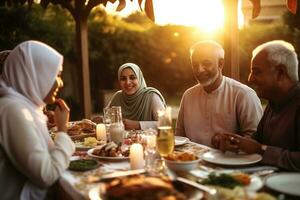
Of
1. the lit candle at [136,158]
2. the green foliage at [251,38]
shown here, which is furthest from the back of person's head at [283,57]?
the green foliage at [251,38]

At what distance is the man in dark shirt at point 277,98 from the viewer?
93.7 inches

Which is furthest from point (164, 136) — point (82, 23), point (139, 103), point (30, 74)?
point (82, 23)

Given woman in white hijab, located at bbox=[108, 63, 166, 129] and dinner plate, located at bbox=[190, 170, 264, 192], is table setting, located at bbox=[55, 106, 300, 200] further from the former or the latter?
woman in white hijab, located at bbox=[108, 63, 166, 129]

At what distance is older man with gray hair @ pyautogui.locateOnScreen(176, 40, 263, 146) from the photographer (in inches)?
132

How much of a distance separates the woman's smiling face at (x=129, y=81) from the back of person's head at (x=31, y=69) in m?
2.06

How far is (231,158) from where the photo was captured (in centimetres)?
233

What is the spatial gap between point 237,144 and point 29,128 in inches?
47.1

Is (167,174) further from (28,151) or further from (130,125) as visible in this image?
(130,125)

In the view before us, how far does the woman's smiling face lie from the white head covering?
2.05 meters

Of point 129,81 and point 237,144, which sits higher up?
point 129,81

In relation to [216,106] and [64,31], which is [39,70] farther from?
[64,31]

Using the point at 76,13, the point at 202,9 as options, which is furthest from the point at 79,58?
the point at 202,9

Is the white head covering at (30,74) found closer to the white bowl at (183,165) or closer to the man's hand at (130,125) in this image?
the white bowl at (183,165)

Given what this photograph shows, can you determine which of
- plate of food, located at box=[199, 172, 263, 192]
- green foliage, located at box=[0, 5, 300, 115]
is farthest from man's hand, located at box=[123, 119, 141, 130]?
green foliage, located at box=[0, 5, 300, 115]
